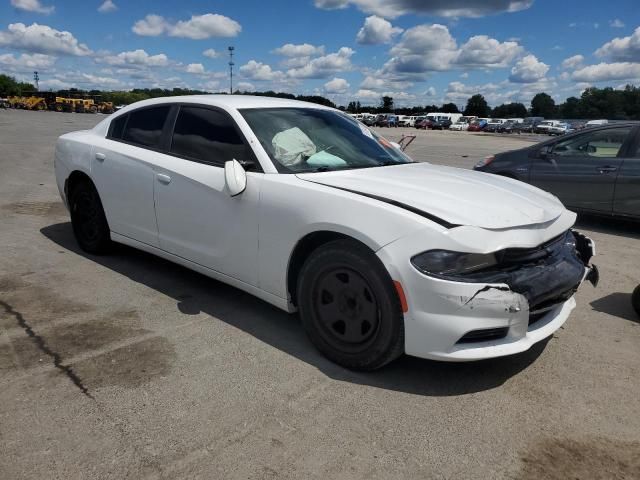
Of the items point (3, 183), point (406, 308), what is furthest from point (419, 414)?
point (3, 183)

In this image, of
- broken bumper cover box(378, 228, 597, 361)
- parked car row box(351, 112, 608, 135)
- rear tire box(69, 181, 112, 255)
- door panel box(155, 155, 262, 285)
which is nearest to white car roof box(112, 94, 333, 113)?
door panel box(155, 155, 262, 285)

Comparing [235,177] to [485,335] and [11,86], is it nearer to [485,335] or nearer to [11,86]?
[485,335]

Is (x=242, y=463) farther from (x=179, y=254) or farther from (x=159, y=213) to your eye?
(x=159, y=213)

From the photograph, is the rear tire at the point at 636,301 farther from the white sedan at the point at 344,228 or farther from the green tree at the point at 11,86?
the green tree at the point at 11,86

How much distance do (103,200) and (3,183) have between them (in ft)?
18.9

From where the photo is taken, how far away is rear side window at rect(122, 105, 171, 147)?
444 cm

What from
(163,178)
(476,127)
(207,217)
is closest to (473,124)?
(476,127)

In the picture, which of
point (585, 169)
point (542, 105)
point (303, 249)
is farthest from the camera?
point (542, 105)

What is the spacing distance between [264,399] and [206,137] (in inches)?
81.5

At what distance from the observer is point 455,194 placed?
3156 mm

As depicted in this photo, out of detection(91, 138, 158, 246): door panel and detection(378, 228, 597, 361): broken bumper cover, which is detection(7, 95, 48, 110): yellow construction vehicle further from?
detection(378, 228, 597, 361): broken bumper cover

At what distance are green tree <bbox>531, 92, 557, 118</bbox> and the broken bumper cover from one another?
144m

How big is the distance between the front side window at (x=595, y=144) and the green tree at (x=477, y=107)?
140 metres

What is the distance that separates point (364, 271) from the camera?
2.90 metres
